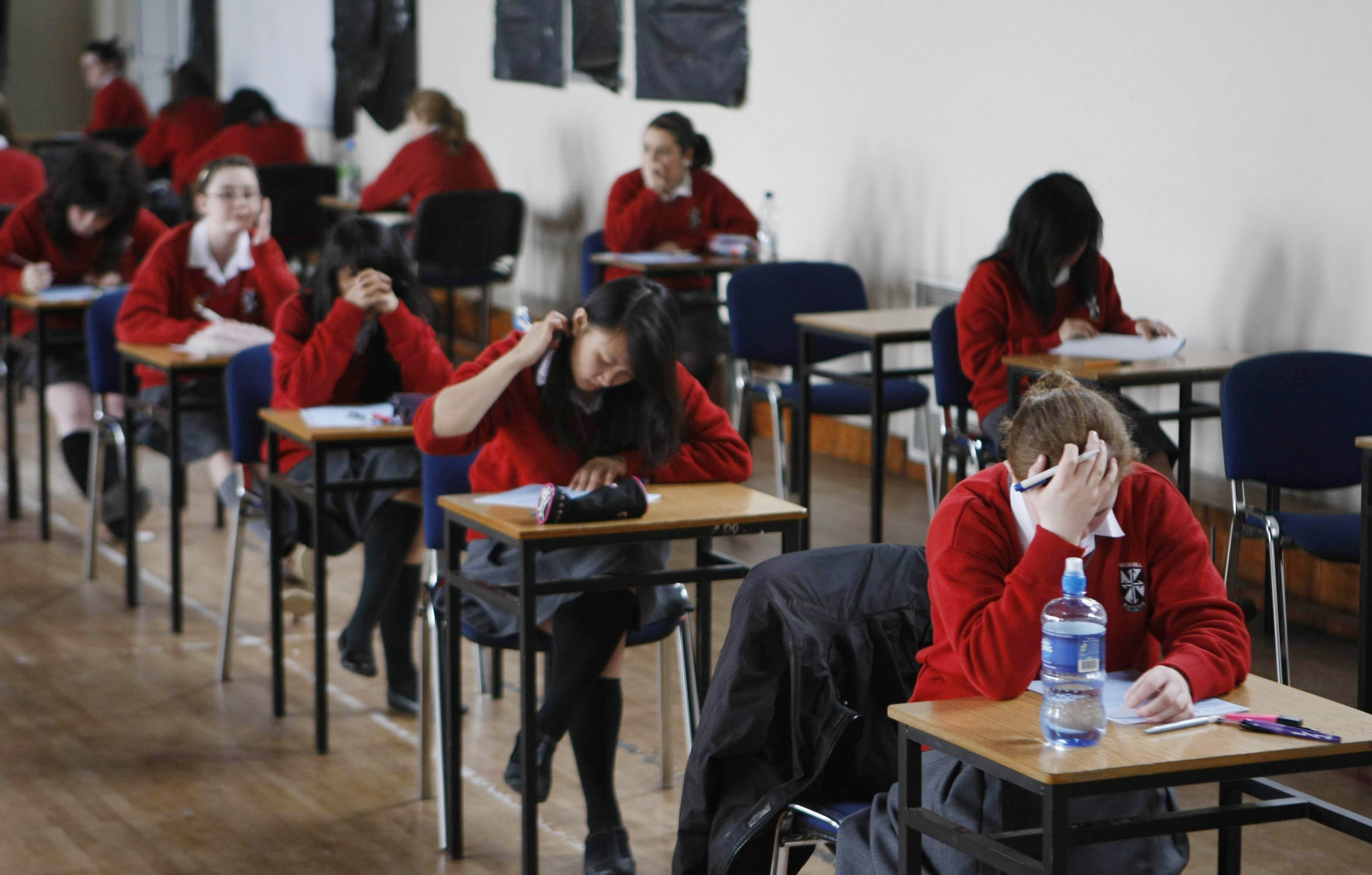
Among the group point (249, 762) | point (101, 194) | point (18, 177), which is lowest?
point (249, 762)

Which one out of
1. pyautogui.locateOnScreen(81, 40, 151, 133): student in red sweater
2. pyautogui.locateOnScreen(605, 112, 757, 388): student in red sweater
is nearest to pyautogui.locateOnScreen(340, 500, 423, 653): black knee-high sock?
pyautogui.locateOnScreen(605, 112, 757, 388): student in red sweater

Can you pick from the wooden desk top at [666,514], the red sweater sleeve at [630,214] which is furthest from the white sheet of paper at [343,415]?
the red sweater sleeve at [630,214]

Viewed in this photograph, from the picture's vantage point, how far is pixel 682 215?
21.0 feet

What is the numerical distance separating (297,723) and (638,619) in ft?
3.81

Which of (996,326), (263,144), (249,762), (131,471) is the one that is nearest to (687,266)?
(996,326)

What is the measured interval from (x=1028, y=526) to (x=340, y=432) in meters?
1.75

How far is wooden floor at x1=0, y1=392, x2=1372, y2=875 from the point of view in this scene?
3.00 metres

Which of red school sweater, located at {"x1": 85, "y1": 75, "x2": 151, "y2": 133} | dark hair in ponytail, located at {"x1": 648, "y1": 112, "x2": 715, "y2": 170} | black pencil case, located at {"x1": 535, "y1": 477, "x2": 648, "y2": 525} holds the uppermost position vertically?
red school sweater, located at {"x1": 85, "y1": 75, "x2": 151, "y2": 133}

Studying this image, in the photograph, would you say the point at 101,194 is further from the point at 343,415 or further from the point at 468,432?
the point at 468,432

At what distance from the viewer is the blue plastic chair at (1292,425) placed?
3.67 metres

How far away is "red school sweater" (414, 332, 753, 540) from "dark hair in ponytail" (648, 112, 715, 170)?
3.39 meters

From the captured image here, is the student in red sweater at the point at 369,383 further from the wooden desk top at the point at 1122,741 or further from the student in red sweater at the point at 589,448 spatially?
the wooden desk top at the point at 1122,741

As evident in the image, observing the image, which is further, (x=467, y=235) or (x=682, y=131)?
(x=467, y=235)

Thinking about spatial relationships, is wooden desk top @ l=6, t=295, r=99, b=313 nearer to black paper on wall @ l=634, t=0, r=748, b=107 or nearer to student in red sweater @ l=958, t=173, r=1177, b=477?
student in red sweater @ l=958, t=173, r=1177, b=477
